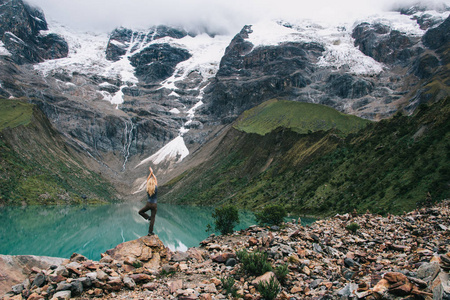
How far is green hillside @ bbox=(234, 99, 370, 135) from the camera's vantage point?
114625 mm

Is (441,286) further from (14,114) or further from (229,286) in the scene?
(14,114)

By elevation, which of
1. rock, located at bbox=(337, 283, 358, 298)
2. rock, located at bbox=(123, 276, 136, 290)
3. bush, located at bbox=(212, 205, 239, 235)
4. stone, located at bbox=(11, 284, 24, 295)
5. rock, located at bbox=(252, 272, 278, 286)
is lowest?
bush, located at bbox=(212, 205, 239, 235)

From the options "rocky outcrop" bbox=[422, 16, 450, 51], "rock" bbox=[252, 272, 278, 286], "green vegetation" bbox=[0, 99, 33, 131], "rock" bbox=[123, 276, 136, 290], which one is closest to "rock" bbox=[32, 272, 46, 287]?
"rock" bbox=[123, 276, 136, 290]

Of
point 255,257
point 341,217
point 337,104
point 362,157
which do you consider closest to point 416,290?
point 255,257

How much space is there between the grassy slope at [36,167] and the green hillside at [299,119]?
270 ft

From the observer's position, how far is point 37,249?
33.8 m

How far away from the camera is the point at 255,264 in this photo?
33.8ft

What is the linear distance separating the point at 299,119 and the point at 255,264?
4925 inches

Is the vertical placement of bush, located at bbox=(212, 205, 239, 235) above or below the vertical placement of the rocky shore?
below

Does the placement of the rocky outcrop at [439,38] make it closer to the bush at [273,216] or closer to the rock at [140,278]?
the bush at [273,216]

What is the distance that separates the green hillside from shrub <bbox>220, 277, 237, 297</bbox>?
102 meters

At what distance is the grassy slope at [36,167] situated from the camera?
298 ft

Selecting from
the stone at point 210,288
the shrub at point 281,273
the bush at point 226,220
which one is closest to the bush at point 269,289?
the shrub at point 281,273

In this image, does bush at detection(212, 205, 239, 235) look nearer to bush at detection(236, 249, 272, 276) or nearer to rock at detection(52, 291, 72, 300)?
bush at detection(236, 249, 272, 276)
